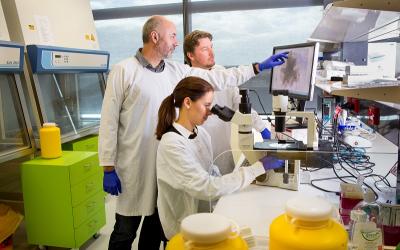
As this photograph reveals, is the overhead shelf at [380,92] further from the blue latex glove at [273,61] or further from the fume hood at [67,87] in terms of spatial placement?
the fume hood at [67,87]

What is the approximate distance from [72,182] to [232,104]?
3.80 feet

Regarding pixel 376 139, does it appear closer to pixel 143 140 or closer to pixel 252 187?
pixel 252 187

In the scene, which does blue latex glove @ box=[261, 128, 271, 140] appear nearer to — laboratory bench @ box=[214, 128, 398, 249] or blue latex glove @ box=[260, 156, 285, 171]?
laboratory bench @ box=[214, 128, 398, 249]

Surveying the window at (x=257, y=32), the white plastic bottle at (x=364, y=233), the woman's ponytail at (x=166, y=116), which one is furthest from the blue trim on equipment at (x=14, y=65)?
the white plastic bottle at (x=364, y=233)

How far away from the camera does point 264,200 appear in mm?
1431

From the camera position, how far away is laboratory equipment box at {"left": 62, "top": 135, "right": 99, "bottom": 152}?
295cm

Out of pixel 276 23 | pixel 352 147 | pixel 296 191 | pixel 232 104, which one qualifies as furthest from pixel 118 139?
pixel 276 23

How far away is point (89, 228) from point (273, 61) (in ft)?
5.57

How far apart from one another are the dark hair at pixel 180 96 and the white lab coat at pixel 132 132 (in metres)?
0.40

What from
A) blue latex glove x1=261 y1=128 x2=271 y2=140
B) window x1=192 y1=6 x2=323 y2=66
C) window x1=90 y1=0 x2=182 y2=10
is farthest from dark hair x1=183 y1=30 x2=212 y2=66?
window x1=90 y1=0 x2=182 y2=10

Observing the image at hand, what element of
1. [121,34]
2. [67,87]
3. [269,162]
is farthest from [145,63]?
[121,34]

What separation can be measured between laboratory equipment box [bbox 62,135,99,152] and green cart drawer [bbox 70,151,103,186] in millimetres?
421

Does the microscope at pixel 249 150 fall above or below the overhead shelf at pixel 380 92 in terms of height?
below

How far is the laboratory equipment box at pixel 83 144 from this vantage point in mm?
2953
